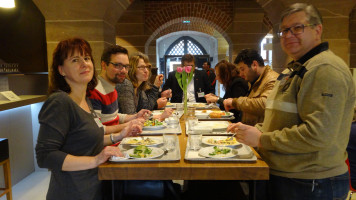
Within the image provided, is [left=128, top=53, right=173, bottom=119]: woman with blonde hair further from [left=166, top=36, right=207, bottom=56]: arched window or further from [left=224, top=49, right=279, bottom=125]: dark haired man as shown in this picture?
[left=166, top=36, right=207, bottom=56]: arched window

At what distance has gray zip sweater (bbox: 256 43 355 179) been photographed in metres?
1.24

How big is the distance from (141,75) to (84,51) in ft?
5.63

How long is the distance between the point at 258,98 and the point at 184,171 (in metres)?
1.38

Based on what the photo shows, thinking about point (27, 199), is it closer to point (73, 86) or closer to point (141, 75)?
point (141, 75)

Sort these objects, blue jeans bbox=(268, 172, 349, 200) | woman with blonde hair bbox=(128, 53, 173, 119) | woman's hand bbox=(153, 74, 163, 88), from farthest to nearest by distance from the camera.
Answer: woman's hand bbox=(153, 74, 163, 88) < woman with blonde hair bbox=(128, 53, 173, 119) < blue jeans bbox=(268, 172, 349, 200)

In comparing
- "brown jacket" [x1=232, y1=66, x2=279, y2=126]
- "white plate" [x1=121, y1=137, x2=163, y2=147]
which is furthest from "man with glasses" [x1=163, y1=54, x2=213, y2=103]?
"white plate" [x1=121, y1=137, x2=163, y2=147]

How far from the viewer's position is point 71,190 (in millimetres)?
1438

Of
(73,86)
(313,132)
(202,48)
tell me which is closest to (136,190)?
(73,86)

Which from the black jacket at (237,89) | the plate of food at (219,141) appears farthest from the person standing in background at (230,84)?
the plate of food at (219,141)

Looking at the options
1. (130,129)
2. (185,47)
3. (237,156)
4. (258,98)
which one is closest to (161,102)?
(258,98)

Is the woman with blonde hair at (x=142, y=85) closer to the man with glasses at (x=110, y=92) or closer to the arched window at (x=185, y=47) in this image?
the man with glasses at (x=110, y=92)

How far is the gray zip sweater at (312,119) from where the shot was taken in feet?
4.07

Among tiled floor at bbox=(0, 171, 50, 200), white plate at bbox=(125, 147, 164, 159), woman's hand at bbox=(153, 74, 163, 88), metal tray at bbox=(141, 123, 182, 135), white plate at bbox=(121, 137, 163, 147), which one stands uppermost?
woman's hand at bbox=(153, 74, 163, 88)

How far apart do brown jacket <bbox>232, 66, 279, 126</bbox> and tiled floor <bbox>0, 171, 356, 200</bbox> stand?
5.01 ft
